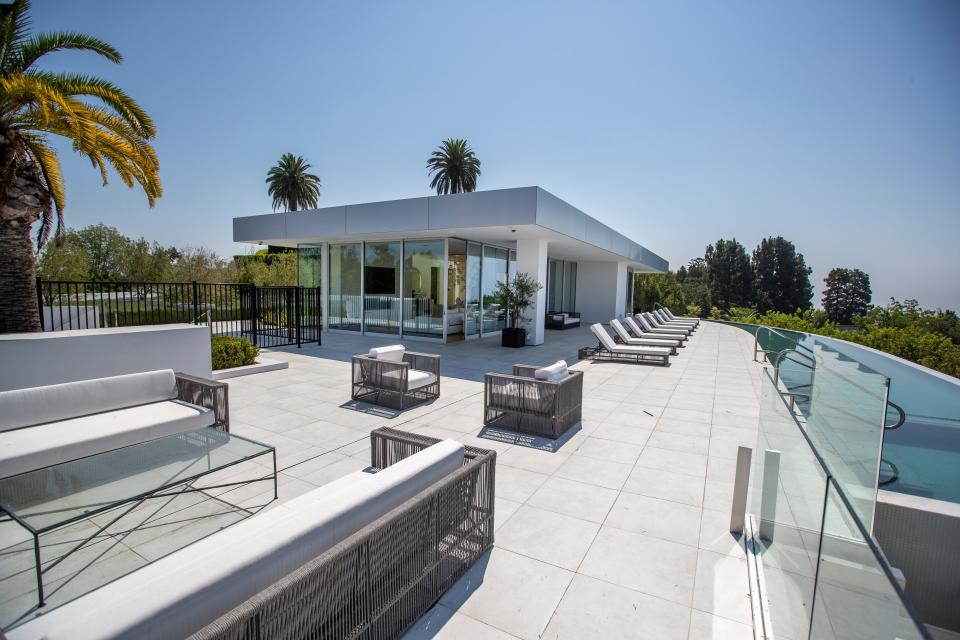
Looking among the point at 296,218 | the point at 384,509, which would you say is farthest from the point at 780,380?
the point at 296,218

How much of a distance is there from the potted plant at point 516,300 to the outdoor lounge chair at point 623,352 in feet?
7.65

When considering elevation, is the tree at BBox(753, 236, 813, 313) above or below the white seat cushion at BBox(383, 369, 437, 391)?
above

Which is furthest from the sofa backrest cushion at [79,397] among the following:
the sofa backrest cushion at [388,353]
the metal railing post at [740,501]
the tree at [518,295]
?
the tree at [518,295]

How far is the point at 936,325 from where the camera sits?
15258 mm

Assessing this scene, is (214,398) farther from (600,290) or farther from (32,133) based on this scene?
(600,290)

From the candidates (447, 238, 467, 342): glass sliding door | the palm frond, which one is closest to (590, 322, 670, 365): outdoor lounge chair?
(447, 238, 467, 342): glass sliding door

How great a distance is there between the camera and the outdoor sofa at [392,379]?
20.7ft

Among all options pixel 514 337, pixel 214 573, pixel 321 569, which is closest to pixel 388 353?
pixel 321 569

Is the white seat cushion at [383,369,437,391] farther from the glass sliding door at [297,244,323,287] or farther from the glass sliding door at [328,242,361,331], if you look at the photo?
the glass sliding door at [297,244,323,287]

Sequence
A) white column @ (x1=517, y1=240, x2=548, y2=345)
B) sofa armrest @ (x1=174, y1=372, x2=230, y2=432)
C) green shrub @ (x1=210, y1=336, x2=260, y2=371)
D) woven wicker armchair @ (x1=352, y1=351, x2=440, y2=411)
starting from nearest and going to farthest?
sofa armrest @ (x1=174, y1=372, x2=230, y2=432) < woven wicker armchair @ (x1=352, y1=351, x2=440, y2=411) < green shrub @ (x1=210, y1=336, x2=260, y2=371) < white column @ (x1=517, y1=240, x2=548, y2=345)

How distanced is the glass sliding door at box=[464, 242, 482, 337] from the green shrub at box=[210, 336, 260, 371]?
256 inches

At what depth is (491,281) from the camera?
47.9ft

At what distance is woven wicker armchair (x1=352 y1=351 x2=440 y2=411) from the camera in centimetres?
629

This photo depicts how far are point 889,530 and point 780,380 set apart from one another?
119cm
